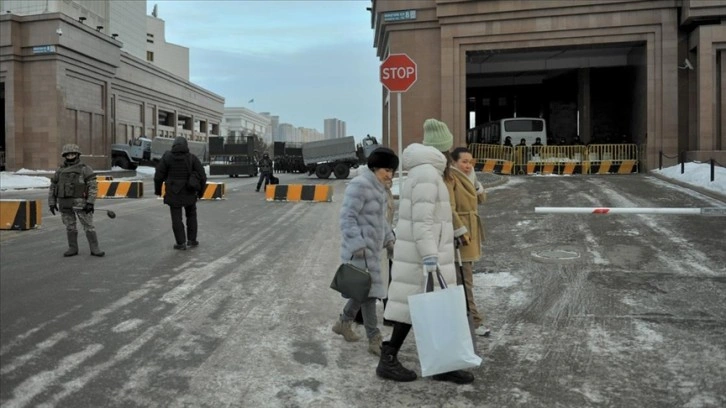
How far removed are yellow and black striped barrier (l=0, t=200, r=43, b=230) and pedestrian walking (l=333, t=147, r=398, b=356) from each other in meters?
9.70

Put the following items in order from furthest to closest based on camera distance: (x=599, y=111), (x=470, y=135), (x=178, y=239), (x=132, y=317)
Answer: (x=470, y=135) → (x=599, y=111) → (x=178, y=239) → (x=132, y=317)

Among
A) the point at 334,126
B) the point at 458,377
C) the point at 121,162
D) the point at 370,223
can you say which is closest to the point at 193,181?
the point at 370,223

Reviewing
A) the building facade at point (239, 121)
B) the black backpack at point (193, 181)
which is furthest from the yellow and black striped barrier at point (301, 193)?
the building facade at point (239, 121)

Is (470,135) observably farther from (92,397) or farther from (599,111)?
(92,397)

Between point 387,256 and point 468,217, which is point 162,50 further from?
point 468,217

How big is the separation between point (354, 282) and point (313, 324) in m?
1.28

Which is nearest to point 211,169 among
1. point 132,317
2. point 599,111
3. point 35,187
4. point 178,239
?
point 35,187

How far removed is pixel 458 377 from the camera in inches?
165

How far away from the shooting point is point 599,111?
36.7 meters

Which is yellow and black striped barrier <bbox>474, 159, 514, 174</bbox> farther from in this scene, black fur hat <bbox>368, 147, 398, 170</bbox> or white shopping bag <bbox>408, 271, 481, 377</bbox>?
white shopping bag <bbox>408, 271, 481, 377</bbox>

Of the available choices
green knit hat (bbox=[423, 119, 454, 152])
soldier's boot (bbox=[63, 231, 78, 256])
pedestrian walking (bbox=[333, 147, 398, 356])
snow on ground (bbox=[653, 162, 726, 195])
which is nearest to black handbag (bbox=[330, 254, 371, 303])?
pedestrian walking (bbox=[333, 147, 398, 356])

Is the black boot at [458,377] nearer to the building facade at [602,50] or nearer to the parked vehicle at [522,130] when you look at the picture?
the building facade at [602,50]

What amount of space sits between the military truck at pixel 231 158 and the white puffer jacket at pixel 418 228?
34811mm

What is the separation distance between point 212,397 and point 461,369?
5.59ft
